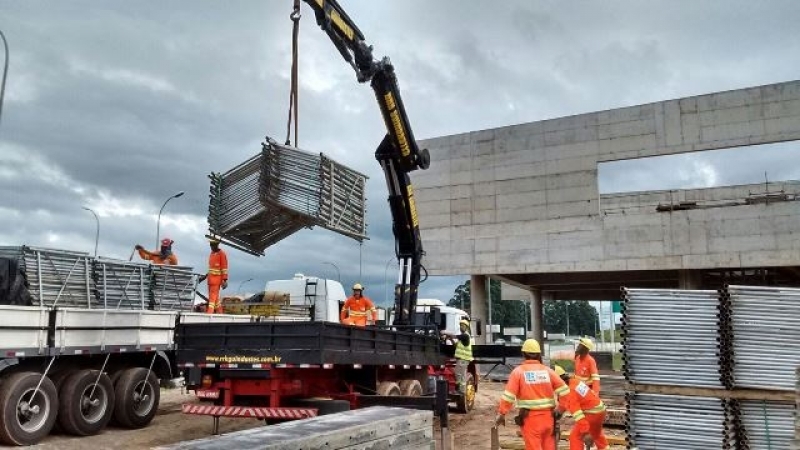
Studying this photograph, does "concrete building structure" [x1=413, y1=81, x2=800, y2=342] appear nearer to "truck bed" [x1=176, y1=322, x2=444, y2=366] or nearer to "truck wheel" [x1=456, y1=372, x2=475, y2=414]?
"truck wheel" [x1=456, y1=372, x2=475, y2=414]

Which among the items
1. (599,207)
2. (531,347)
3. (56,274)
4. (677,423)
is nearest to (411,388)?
(531,347)

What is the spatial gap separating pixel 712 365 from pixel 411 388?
5.78 metres

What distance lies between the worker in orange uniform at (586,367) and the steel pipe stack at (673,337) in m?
1.77

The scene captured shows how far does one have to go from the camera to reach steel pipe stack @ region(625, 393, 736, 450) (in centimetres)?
665

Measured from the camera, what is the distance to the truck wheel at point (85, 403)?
9523 mm

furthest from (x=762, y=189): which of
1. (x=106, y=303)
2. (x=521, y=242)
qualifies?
(x=106, y=303)

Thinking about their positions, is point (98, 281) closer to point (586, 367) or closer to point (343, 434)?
point (343, 434)

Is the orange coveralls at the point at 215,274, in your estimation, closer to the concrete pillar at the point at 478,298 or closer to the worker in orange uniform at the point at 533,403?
the worker in orange uniform at the point at 533,403

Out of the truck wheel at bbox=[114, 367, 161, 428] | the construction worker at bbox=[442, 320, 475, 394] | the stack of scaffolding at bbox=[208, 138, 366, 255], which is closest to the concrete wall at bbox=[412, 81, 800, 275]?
the construction worker at bbox=[442, 320, 475, 394]

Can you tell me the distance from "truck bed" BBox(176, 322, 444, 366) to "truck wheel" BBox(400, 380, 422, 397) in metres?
1.11

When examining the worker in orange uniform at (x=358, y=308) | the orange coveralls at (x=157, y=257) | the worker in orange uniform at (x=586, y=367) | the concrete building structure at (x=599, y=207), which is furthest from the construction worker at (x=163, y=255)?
A: the concrete building structure at (x=599, y=207)

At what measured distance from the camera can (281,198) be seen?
1091cm

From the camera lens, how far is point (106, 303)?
10734 mm

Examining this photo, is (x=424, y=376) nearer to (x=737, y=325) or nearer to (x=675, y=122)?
(x=737, y=325)
